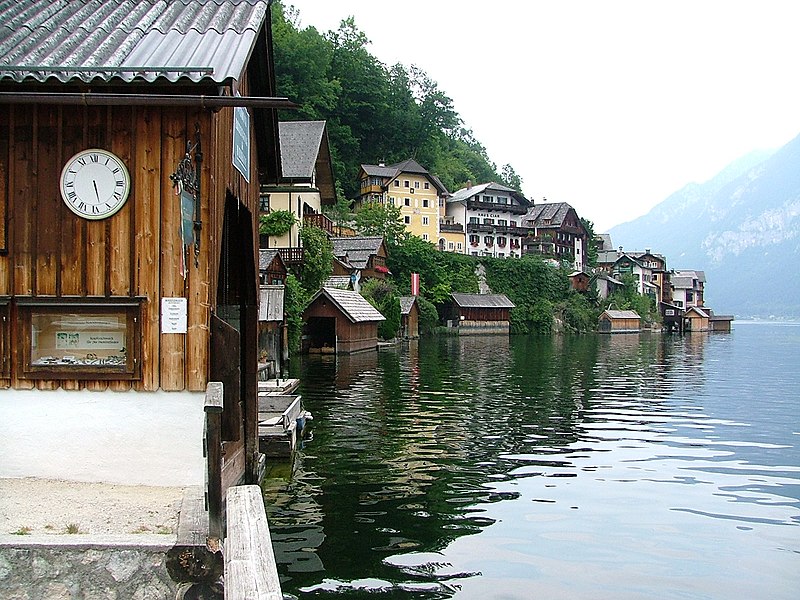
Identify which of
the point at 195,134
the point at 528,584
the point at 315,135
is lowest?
the point at 528,584

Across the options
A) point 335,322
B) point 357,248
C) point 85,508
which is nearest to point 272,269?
point 335,322

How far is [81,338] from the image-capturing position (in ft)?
28.6

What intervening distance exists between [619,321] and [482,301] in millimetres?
Answer: 21887

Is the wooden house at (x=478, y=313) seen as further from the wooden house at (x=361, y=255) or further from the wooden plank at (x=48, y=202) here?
the wooden plank at (x=48, y=202)

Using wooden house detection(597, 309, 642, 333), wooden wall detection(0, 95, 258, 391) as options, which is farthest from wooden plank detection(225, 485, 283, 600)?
wooden house detection(597, 309, 642, 333)

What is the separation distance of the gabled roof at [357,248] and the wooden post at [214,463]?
2161 inches

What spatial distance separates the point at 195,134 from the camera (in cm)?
Result: 859

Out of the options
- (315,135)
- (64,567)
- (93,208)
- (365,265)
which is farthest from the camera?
(365,265)

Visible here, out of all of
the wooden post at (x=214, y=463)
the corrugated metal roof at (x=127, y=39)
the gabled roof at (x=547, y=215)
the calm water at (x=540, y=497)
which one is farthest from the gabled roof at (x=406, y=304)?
the wooden post at (x=214, y=463)

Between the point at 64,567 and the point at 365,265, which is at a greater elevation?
the point at 365,265

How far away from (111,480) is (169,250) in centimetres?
252

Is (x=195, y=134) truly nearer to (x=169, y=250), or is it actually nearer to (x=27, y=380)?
(x=169, y=250)

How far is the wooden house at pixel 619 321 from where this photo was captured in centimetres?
9194

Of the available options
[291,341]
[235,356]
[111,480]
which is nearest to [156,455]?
[111,480]
